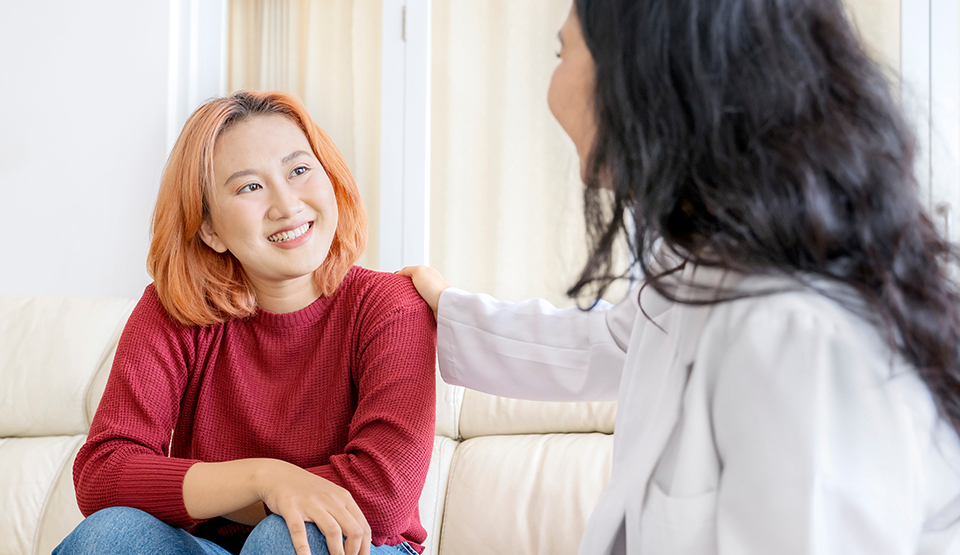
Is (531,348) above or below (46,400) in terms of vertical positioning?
above

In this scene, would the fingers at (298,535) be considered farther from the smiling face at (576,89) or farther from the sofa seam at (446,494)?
the sofa seam at (446,494)

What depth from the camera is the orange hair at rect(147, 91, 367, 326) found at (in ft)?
3.72

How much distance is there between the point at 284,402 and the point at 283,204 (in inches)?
12.8

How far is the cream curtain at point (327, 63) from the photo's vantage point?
2326 millimetres

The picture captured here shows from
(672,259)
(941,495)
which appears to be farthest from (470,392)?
(941,495)

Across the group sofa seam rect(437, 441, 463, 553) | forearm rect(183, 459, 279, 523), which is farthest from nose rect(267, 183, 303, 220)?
sofa seam rect(437, 441, 463, 553)

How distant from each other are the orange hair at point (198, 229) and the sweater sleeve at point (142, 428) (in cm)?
5

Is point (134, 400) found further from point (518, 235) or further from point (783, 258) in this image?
point (518, 235)

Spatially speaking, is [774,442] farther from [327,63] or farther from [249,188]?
[327,63]

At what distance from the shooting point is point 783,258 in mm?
579

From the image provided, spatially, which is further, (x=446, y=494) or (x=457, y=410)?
(x=457, y=410)

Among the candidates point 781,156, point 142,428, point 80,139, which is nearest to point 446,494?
point 142,428

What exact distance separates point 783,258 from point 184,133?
3.17 feet

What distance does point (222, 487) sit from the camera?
0.96 m
